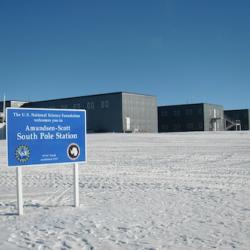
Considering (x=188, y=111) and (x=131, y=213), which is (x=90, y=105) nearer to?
(x=188, y=111)

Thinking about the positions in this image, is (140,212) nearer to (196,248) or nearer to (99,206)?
(99,206)

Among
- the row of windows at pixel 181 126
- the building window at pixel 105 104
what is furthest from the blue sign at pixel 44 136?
the row of windows at pixel 181 126

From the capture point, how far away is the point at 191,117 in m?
97.6

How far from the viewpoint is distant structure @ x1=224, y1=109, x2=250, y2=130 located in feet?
340

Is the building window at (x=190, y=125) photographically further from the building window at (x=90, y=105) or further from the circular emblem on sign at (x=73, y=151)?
the circular emblem on sign at (x=73, y=151)

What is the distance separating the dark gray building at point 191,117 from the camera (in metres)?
95.2

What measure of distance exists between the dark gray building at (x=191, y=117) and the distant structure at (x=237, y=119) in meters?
3.13

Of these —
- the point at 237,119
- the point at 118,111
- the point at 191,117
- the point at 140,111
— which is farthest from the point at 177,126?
the point at 118,111

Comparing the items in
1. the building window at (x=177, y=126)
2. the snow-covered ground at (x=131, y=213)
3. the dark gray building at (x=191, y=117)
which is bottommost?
the snow-covered ground at (x=131, y=213)

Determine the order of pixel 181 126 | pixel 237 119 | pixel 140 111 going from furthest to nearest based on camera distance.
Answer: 1. pixel 237 119
2. pixel 181 126
3. pixel 140 111

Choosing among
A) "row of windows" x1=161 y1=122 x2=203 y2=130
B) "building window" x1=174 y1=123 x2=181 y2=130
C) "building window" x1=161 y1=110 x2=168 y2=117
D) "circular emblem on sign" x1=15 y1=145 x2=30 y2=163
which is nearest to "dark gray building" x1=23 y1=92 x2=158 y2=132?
"row of windows" x1=161 y1=122 x2=203 y2=130

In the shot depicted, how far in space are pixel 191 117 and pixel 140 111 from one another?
74.7ft

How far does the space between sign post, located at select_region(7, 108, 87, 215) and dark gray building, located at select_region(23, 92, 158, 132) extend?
65388 mm

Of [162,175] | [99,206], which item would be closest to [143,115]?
[162,175]
